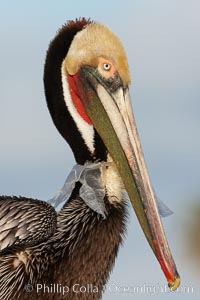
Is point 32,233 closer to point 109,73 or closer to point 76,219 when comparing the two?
point 76,219

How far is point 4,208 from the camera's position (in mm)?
7836

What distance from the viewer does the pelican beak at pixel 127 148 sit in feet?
25.5

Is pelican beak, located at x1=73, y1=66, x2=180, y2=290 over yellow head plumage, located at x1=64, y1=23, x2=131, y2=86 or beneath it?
beneath

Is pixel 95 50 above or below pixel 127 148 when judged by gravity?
above

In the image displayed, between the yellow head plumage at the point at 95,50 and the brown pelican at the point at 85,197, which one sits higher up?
the yellow head plumage at the point at 95,50

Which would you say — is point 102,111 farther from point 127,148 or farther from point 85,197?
point 85,197

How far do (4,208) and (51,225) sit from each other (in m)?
0.33

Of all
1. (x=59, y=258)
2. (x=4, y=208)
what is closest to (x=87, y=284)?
(x=59, y=258)

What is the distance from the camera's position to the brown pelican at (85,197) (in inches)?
305

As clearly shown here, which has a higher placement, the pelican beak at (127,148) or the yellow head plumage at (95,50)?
the yellow head plumage at (95,50)

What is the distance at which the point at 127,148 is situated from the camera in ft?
25.7

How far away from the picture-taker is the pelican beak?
777cm

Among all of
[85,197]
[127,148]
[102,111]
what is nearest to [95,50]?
[102,111]

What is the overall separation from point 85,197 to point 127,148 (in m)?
0.43
